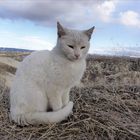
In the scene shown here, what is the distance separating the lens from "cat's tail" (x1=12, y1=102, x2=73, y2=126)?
10.0 feet

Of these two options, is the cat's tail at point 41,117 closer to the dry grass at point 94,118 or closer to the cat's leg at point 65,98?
the dry grass at point 94,118

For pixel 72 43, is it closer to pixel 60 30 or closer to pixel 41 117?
pixel 60 30

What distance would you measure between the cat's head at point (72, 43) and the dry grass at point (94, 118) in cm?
59

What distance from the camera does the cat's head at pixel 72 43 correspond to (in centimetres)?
311

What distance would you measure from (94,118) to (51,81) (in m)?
0.55

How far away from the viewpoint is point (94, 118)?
10.2ft

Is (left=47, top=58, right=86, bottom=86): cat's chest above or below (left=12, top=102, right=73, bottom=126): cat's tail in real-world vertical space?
above

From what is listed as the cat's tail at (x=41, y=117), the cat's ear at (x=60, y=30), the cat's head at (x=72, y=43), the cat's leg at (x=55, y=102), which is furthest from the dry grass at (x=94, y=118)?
the cat's ear at (x=60, y=30)

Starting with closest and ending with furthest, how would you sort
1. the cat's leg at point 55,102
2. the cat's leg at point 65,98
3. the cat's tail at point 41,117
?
the cat's tail at point 41,117 < the cat's leg at point 55,102 < the cat's leg at point 65,98

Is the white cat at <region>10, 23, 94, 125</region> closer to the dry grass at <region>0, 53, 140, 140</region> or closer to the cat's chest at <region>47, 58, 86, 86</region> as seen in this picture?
the cat's chest at <region>47, 58, 86, 86</region>

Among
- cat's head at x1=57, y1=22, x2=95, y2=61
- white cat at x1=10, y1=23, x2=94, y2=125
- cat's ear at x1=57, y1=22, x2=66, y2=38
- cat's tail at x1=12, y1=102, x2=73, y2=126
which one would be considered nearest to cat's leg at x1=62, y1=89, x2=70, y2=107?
white cat at x1=10, y1=23, x2=94, y2=125

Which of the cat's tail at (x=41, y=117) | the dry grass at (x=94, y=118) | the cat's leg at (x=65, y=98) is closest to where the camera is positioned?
the dry grass at (x=94, y=118)

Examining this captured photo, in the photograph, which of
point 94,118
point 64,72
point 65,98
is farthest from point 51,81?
point 94,118

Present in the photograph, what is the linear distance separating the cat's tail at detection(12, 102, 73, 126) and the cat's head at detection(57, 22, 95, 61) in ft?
1.76
